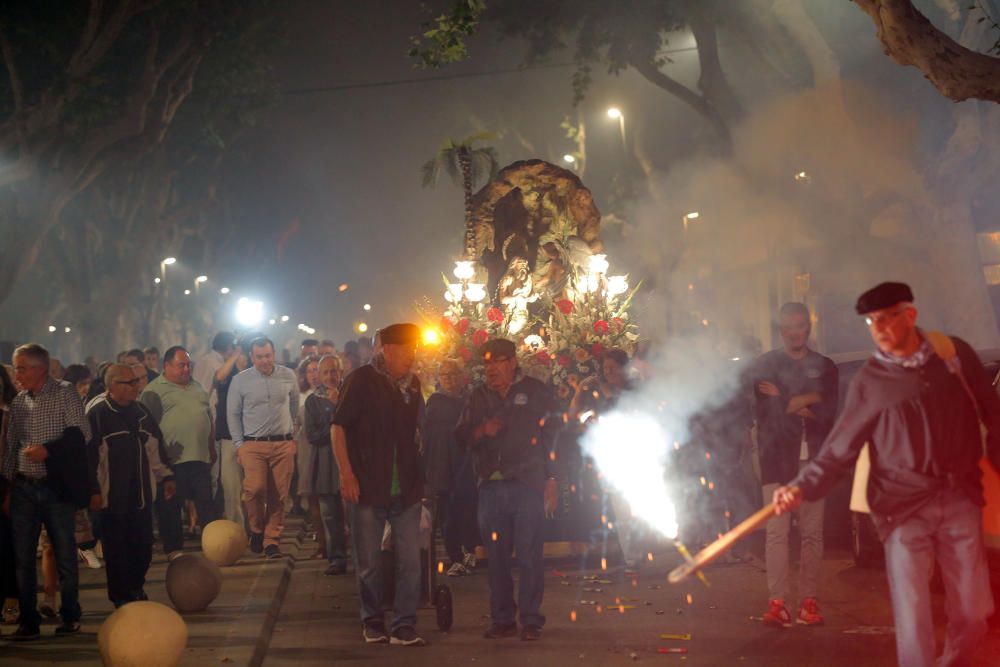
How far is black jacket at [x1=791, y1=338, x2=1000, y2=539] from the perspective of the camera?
576cm

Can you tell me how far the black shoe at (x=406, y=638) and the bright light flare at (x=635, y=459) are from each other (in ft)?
12.0

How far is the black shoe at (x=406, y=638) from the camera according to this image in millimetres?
8703

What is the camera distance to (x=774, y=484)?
9000mm

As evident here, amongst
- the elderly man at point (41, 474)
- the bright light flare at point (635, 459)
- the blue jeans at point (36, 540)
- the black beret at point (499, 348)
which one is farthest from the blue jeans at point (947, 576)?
the bright light flare at point (635, 459)

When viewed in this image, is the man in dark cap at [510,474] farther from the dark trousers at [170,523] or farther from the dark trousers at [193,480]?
the dark trousers at [193,480]

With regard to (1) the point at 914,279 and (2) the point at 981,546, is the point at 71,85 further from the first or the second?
(2) the point at 981,546

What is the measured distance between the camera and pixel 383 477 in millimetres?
8773

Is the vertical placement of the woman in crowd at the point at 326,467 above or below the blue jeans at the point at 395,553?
above

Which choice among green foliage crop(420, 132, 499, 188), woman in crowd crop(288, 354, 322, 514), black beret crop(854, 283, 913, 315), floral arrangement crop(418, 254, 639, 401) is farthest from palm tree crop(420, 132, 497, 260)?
black beret crop(854, 283, 913, 315)

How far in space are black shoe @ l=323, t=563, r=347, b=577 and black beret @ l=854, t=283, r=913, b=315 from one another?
24.6 ft

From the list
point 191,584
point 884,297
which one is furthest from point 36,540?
point 884,297

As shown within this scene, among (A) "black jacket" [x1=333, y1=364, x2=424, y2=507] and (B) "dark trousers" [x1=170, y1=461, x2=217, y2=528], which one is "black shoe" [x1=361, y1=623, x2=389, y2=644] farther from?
(B) "dark trousers" [x1=170, y1=461, x2=217, y2=528]

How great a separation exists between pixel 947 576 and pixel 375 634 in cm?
423

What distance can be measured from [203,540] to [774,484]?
19.1 feet
